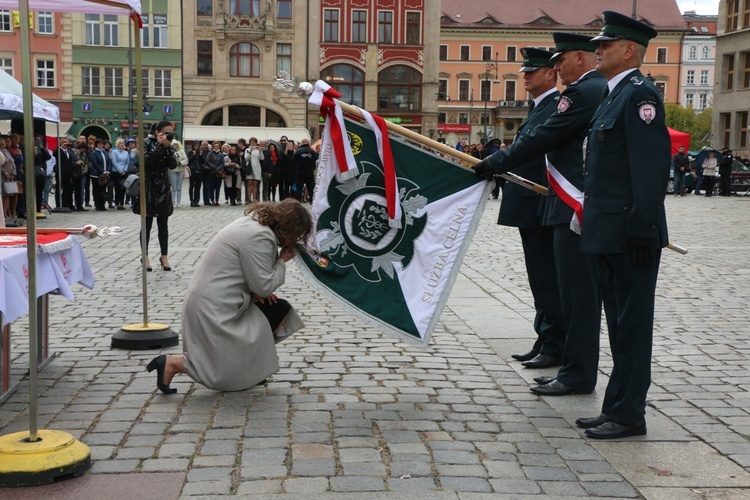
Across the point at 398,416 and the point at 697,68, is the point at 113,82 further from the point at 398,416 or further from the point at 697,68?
the point at 697,68

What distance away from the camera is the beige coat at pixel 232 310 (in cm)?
557

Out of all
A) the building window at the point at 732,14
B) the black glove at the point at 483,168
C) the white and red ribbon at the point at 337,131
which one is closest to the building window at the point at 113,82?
the building window at the point at 732,14

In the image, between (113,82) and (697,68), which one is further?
(697,68)

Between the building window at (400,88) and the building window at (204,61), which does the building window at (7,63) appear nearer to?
the building window at (204,61)

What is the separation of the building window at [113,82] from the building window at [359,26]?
15602mm

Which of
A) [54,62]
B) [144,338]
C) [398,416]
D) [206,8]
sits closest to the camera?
[398,416]

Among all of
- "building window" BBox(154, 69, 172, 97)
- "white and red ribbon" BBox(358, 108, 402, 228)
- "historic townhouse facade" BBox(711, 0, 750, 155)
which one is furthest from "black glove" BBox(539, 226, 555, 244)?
"building window" BBox(154, 69, 172, 97)

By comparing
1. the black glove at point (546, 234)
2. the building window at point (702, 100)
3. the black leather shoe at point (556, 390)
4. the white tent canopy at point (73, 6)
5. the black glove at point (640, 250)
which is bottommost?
the black leather shoe at point (556, 390)

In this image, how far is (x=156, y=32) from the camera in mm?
59844

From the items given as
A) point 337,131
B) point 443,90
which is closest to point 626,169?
point 337,131

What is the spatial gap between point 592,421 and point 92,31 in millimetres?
57790

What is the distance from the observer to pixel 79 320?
8250 mm

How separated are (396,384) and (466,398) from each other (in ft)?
1.77

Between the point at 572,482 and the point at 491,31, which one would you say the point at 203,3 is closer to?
the point at 491,31
